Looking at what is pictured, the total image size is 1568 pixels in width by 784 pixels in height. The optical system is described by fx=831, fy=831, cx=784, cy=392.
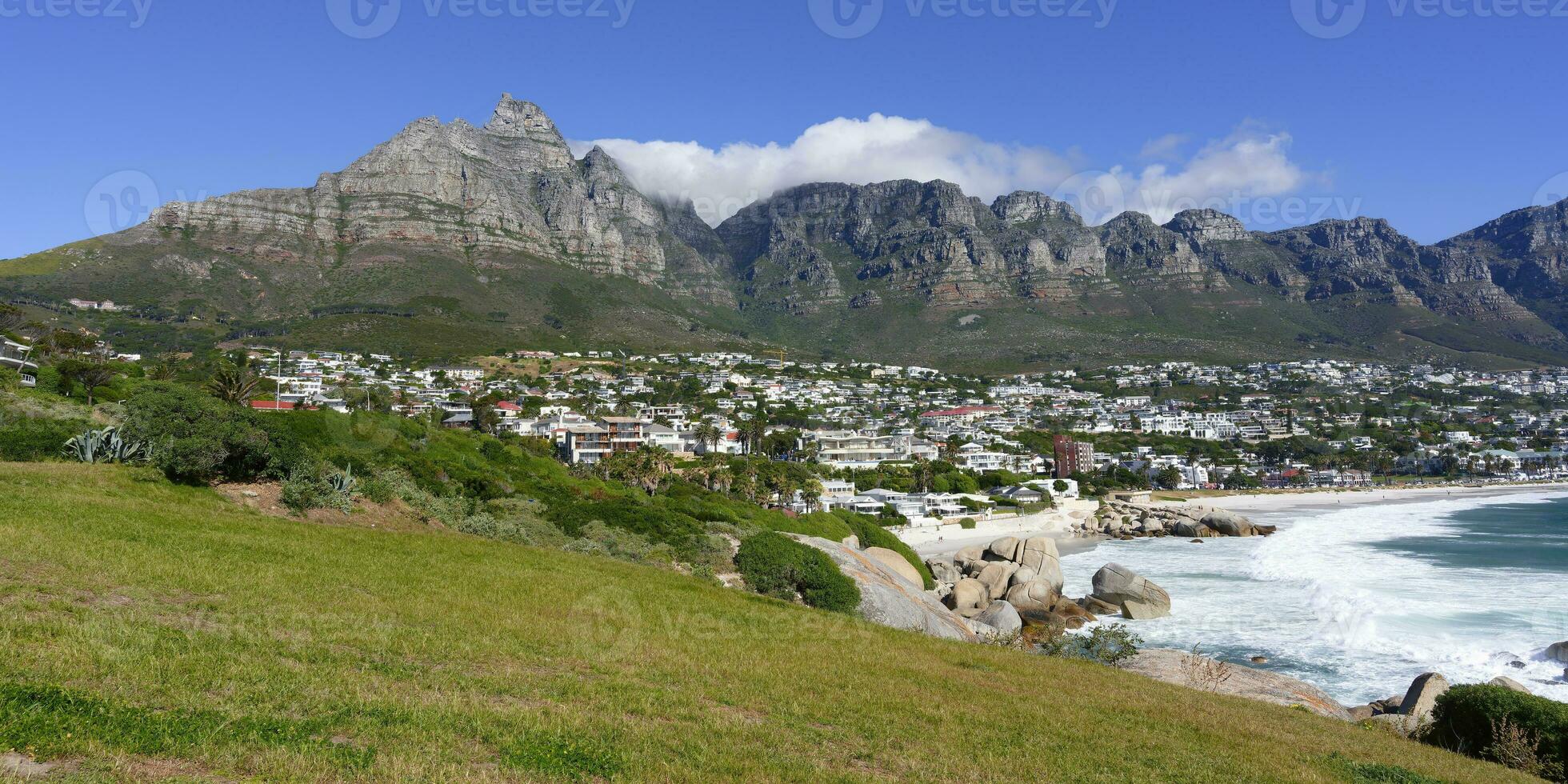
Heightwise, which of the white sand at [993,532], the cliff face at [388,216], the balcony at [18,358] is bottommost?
the white sand at [993,532]

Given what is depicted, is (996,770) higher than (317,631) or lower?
lower

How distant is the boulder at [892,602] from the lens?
21.8 m

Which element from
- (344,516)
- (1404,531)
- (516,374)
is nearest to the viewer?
(344,516)

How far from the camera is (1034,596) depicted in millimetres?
36125

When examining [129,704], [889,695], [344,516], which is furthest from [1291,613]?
[129,704]

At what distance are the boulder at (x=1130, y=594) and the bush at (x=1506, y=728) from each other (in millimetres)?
21487

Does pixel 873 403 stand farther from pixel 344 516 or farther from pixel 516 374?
pixel 344 516

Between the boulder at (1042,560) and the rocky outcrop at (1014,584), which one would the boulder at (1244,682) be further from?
the boulder at (1042,560)

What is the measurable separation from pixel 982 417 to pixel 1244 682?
402 feet

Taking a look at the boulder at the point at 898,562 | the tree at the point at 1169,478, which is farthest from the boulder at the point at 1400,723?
the tree at the point at 1169,478

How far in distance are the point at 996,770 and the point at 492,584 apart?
1040cm

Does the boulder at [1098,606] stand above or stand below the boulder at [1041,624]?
below

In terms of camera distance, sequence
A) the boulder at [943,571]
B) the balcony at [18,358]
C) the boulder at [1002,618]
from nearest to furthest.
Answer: the boulder at [1002,618]
the boulder at [943,571]
the balcony at [18,358]

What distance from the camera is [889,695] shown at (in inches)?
442
